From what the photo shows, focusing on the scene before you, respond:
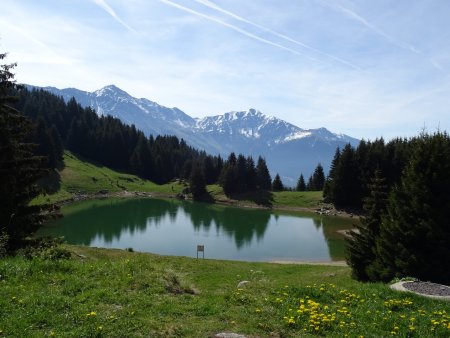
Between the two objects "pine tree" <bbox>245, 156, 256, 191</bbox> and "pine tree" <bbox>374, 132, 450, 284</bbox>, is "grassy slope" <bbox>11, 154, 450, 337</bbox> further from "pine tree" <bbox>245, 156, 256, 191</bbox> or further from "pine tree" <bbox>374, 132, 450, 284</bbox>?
"pine tree" <bbox>245, 156, 256, 191</bbox>

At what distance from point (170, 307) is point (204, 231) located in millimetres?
68706

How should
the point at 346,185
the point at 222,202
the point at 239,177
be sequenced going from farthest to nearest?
the point at 239,177
the point at 222,202
the point at 346,185

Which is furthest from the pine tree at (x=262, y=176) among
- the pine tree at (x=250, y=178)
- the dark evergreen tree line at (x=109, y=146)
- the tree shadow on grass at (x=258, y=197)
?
the dark evergreen tree line at (x=109, y=146)

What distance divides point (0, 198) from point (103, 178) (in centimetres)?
12218

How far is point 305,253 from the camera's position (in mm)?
63094

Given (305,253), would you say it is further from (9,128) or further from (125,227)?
(9,128)

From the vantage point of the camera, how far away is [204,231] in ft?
264

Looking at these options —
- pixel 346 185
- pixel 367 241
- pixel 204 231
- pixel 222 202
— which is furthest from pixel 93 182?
pixel 367 241

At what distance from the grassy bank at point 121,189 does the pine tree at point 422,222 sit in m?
91.3

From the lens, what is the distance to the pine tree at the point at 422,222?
24219mm

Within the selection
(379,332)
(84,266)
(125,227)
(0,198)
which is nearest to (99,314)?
(84,266)

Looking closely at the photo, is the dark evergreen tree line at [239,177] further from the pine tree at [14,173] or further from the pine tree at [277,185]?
the pine tree at [14,173]

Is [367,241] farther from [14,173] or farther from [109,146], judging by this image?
[109,146]

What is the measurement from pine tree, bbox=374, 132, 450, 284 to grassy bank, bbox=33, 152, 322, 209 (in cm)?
9130
